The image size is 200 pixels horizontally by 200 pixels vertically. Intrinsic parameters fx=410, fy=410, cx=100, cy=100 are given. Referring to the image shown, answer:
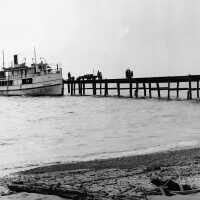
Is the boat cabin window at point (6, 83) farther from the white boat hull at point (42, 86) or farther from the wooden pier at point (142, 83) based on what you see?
the wooden pier at point (142, 83)

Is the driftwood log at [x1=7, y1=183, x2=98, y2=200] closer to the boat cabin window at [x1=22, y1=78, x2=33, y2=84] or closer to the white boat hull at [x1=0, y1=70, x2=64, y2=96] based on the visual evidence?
the white boat hull at [x1=0, y1=70, x2=64, y2=96]

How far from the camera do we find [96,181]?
700 cm

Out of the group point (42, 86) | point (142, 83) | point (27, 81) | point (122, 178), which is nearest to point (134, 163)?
point (122, 178)

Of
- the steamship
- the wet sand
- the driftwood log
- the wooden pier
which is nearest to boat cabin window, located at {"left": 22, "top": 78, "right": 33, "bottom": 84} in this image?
the steamship

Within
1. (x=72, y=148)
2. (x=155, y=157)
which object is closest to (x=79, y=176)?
(x=155, y=157)

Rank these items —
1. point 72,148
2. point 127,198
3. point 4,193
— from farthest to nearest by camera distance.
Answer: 1. point 72,148
2. point 4,193
3. point 127,198

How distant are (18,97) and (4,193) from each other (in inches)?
2049

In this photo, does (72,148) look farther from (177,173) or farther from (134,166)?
(177,173)

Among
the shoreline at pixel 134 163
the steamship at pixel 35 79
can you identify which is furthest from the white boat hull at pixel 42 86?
the shoreline at pixel 134 163

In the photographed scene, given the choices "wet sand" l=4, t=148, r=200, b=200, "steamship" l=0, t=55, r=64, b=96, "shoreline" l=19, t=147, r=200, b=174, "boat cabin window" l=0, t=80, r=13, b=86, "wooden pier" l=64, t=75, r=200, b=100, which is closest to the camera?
"wet sand" l=4, t=148, r=200, b=200

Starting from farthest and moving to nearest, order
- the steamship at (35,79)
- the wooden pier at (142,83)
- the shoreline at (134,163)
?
the steamship at (35,79) → the wooden pier at (142,83) → the shoreline at (134,163)

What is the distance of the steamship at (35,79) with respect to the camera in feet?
179

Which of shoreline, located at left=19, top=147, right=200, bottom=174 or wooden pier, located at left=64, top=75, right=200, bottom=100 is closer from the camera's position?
shoreline, located at left=19, top=147, right=200, bottom=174

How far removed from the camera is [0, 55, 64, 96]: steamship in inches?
2149
